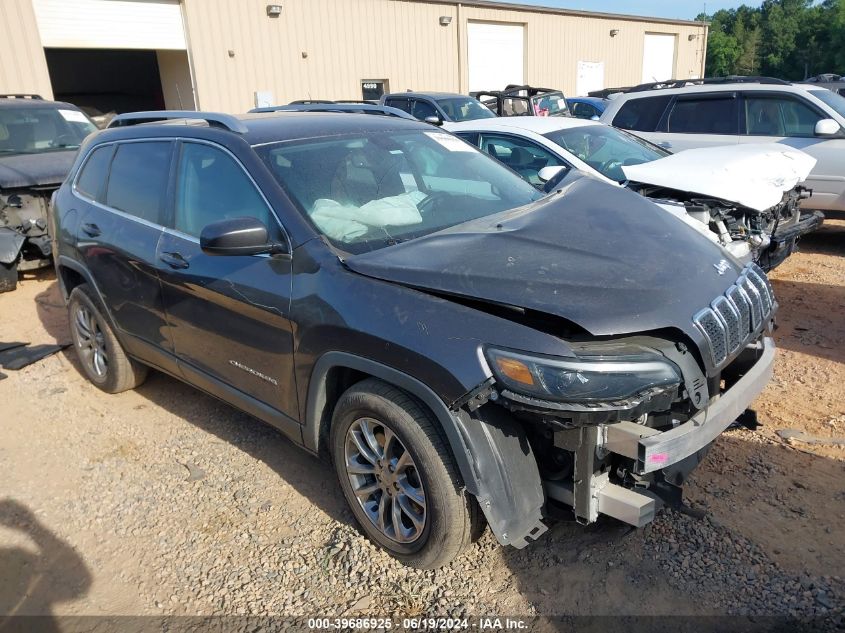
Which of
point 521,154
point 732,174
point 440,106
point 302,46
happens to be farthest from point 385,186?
point 302,46

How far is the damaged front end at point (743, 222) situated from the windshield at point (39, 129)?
7.46 metres

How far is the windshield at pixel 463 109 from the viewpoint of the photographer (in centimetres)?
1262

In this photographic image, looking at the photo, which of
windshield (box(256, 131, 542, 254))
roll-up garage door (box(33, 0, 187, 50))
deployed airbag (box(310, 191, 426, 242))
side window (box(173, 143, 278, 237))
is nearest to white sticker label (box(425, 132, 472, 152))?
windshield (box(256, 131, 542, 254))

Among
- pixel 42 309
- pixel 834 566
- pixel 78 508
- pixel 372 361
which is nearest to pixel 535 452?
pixel 372 361

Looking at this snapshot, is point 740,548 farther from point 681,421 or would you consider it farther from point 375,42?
point 375,42

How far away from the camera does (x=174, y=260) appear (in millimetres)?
3580

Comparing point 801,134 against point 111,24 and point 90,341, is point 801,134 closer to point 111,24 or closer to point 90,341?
point 90,341

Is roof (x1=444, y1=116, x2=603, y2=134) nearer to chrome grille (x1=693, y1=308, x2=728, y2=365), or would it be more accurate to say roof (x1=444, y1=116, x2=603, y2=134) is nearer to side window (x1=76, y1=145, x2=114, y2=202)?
side window (x1=76, y1=145, x2=114, y2=202)

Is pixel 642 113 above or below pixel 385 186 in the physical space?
below

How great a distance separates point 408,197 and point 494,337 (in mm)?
1293

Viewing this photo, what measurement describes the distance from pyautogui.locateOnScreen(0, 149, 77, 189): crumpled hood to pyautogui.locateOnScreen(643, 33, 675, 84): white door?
30333 mm

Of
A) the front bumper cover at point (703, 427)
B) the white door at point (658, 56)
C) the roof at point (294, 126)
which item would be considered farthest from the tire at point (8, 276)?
the white door at point (658, 56)

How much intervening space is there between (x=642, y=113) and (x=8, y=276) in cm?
785

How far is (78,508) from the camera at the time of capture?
11.6 ft
